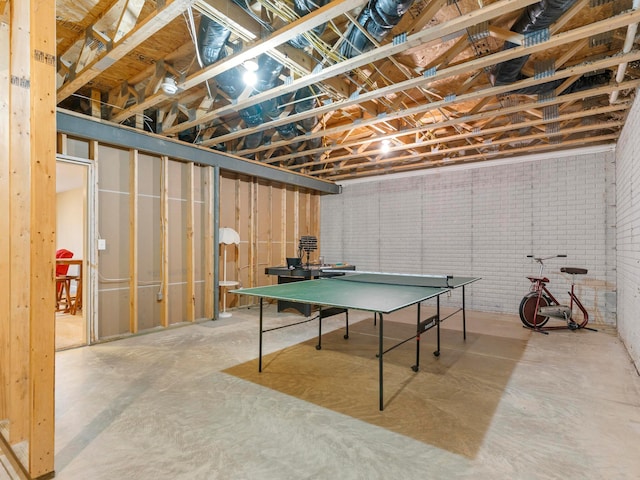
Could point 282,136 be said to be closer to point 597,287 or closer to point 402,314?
point 402,314

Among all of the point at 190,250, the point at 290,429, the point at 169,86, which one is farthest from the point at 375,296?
the point at 190,250

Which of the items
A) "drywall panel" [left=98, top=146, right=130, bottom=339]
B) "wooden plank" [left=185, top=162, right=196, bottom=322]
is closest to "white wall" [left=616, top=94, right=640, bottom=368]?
"wooden plank" [left=185, top=162, right=196, bottom=322]

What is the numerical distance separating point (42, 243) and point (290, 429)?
79.2 inches

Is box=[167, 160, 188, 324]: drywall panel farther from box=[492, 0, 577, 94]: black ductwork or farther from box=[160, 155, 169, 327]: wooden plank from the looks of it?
box=[492, 0, 577, 94]: black ductwork

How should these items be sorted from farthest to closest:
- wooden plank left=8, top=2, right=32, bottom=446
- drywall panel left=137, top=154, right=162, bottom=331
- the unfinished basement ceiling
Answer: drywall panel left=137, top=154, right=162, bottom=331
the unfinished basement ceiling
wooden plank left=8, top=2, right=32, bottom=446

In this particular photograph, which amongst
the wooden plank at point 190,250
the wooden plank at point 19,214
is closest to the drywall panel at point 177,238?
the wooden plank at point 190,250

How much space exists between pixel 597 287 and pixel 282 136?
5.79 meters

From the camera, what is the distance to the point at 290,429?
2422mm

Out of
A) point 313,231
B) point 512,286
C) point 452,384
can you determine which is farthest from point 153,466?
point 313,231

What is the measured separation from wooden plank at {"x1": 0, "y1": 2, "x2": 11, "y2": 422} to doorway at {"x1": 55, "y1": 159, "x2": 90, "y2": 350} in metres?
1.95

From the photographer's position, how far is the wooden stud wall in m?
1.91

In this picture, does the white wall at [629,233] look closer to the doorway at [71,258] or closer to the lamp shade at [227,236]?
the lamp shade at [227,236]

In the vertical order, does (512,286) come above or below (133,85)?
below

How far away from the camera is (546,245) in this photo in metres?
6.02
